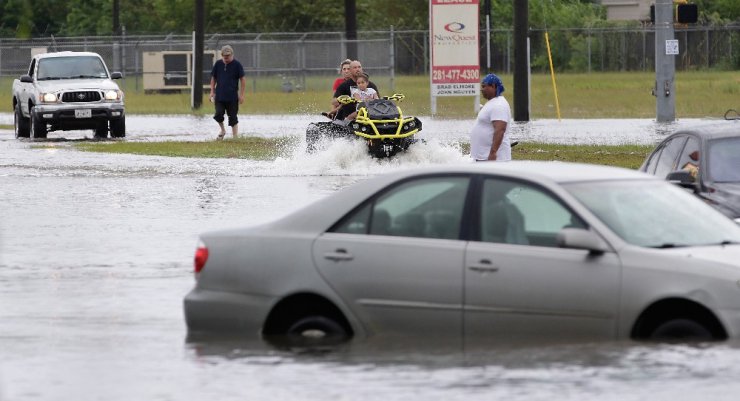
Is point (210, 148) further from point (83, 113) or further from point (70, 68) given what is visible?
point (70, 68)

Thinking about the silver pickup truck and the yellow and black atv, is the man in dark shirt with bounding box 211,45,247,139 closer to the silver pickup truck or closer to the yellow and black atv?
the silver pickup truck

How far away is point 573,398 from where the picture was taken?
329 inches

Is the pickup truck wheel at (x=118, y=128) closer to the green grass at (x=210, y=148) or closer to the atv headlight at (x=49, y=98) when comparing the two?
the atv headlight at (x=49, y=98)

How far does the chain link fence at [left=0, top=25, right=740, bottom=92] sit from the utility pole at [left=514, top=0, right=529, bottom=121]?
48.6ft

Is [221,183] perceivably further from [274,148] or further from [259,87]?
[259,87]

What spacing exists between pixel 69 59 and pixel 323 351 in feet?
96.0

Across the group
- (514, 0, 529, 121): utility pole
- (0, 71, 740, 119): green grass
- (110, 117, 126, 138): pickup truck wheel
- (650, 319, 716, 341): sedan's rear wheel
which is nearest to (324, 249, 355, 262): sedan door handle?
(650, 319, 716, 341): sedan's rear wheel

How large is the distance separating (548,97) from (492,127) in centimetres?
3889

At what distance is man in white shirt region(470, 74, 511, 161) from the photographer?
17609mm

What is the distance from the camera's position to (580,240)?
932 centimetres

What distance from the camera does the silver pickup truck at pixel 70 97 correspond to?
3628cm

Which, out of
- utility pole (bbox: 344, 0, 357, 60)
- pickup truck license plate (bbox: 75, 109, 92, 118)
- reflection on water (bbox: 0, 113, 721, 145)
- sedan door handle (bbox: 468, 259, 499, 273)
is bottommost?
sedan door handle (bbox: 468, 259, 499, 273)

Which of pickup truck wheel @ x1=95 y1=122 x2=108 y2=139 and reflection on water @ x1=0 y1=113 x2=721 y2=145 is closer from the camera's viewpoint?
reflection on water @ x1=0 y1=113 x2=721 y2=145

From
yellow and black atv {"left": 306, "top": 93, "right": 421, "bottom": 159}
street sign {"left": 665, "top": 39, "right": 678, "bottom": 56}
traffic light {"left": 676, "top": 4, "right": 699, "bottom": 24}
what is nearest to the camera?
yellow and black atv {"left": 306, "top": 93, "right": 421, "bottom": 159}
